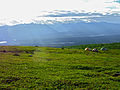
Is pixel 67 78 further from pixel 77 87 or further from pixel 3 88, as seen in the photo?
pixel 3 88

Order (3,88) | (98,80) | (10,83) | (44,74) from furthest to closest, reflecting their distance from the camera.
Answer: (44,74) < (98,80) < (10,83) < (3,88)

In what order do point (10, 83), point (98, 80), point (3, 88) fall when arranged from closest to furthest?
point (3, 88) → point (10, 83) → point (98, 80)

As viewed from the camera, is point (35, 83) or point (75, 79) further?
point (75, 79)

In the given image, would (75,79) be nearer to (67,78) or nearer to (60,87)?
(67,78)

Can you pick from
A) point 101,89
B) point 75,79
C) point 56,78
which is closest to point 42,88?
point 56,78

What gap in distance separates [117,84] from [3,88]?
641 inches

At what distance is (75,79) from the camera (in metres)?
24.2

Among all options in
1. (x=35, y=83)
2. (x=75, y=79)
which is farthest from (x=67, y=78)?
(x=35, y=83)

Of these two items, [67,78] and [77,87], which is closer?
[77,87]

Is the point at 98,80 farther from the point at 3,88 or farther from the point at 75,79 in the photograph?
the point at 3,88

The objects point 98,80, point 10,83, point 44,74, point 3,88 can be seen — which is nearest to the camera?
point 3,88

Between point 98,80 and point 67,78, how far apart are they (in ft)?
16.1

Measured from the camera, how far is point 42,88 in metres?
20.5

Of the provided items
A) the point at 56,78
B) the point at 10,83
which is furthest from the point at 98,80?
the point at 10,83
